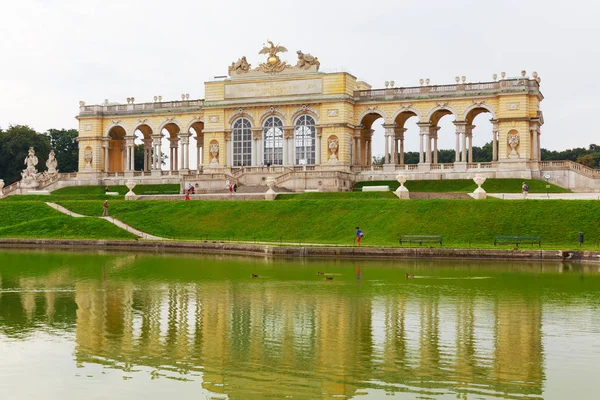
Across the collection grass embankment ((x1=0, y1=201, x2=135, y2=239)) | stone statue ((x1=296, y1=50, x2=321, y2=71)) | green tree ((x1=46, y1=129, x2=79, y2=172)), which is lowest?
grass embankment ((x1=0, y1=201, x2=135, y2=239))

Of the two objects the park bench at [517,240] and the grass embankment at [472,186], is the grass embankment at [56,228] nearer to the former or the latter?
the park bench at [517,240]

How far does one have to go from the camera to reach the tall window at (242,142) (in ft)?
267

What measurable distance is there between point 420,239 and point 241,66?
134 ft

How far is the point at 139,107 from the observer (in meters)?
87.7

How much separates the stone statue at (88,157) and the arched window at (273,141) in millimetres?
19513

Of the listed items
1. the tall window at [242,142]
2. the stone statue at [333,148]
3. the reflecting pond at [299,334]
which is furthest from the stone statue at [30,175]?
the reflecting pond at [299,334]

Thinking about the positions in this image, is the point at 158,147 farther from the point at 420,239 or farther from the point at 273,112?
the point at 420,239

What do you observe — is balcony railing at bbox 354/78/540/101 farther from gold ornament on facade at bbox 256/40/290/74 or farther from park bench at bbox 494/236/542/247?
park bench at bbox 494/236/542/247

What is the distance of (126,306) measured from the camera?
80.5 ft

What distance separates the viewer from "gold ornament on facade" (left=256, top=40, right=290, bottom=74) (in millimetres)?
79125

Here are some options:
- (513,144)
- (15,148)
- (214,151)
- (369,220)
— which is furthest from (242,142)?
(15,148)

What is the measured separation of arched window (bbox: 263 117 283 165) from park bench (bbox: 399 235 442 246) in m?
36.2

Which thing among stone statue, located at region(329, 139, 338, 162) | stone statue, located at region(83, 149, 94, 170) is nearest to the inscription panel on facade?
stone statue, located at region(329, 139, 338, 162)

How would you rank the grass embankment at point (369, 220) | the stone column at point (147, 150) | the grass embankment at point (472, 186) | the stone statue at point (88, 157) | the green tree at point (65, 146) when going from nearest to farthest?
the grass embankment at point (369, 220)
the grass embankment at point (472, 186)
the stone statue at point (88, 157)
the stone column at point (147, 150)
the green tree at point (65, 146)
